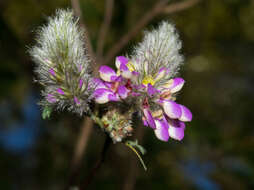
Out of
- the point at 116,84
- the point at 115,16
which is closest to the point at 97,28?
the point at 115,16

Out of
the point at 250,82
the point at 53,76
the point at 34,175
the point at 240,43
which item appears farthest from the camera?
the point at 250,82

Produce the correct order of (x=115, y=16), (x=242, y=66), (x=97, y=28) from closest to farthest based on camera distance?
1. (x=115, y=16)
2. (x=97, y=28)
3. (x=242, y=66)

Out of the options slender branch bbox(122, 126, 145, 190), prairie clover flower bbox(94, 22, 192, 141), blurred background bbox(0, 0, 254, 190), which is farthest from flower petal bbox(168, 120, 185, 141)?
slender branch bbox(122, 126, 145, 190)

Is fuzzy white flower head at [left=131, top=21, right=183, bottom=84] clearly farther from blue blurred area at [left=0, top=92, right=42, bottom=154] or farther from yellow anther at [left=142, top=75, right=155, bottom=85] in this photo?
blue blurred area at [left=0, top=92, right=42, bottom=154]

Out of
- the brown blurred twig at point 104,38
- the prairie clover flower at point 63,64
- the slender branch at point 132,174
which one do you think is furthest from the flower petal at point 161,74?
the slender branch at point 132,174

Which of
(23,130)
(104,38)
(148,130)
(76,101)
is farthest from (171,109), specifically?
(23,130)

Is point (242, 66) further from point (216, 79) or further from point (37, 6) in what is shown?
point (37, 6)

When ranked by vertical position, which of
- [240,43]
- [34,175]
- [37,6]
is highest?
[37,6]

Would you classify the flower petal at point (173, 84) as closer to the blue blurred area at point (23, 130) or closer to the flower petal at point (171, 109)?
the flower petal at point (171, 109)

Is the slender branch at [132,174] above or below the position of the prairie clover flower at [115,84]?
below
